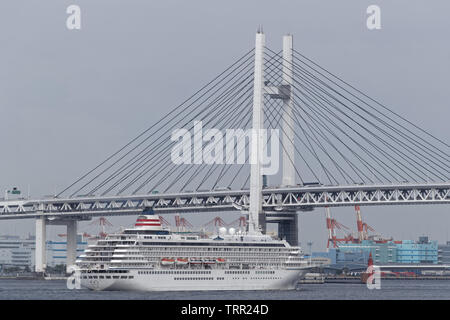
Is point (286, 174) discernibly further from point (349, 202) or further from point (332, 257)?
point (332, 257)

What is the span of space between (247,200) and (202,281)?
21.9 meters

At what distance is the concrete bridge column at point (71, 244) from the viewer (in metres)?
98.6

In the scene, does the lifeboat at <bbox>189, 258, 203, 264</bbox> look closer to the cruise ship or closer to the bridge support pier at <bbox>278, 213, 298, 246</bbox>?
the cruise ship

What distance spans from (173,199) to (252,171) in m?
17.0

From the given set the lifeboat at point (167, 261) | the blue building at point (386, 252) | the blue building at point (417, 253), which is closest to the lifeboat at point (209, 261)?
the lifeboat at point (167, 261)

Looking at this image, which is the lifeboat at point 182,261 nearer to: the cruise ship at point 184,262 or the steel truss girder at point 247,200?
the cruise ship at point 184,262

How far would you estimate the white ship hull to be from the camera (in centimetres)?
6297

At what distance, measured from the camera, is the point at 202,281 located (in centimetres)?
6562

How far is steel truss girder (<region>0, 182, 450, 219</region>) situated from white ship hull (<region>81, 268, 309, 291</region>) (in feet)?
42.9

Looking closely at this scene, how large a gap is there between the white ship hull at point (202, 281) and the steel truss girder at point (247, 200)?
13071mm

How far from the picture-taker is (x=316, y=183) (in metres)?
84.6
